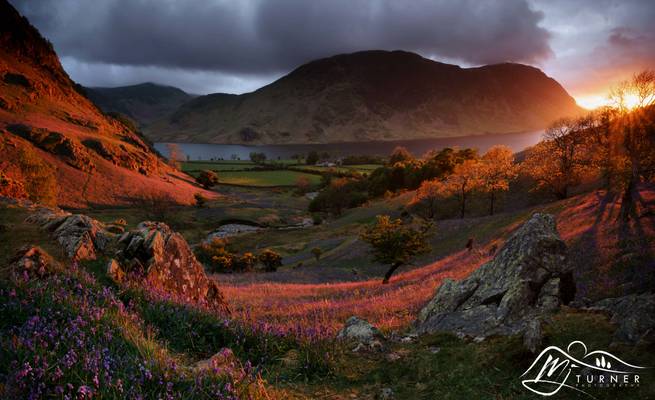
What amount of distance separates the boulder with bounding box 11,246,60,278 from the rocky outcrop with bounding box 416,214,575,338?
9.14 metres

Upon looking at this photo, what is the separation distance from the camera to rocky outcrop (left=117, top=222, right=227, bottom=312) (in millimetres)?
11508

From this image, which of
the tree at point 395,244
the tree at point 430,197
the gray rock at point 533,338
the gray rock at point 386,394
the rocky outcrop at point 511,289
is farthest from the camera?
the tree at point 430,197

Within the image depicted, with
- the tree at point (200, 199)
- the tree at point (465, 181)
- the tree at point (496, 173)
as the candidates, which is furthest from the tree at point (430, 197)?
the tree at point (200, 199)

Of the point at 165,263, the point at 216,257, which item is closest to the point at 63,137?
the point at 216,257

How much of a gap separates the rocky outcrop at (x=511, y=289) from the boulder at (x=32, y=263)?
30.0 ft

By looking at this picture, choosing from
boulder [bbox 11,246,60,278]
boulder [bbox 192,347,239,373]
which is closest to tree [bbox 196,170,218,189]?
boulder [bbox 11,246,60,278]

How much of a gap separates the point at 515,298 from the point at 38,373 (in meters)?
9.72

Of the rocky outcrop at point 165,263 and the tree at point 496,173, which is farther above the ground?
the tree at point 496,173

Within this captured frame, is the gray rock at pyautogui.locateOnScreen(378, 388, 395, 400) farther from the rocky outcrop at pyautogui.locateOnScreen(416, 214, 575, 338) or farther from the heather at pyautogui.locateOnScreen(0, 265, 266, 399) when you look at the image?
the rocky outcrop at pyautogui.locateOnScreen(416, 214, 575, 338)

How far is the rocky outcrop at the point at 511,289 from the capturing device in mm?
9039

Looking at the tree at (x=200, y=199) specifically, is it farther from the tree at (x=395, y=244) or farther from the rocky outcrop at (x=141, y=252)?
the rocky outcrop at (x=141, y=252)

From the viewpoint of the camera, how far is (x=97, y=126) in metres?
144

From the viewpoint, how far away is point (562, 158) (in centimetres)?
5628

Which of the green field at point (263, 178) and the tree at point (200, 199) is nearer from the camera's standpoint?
the tree at point (200, 199)
